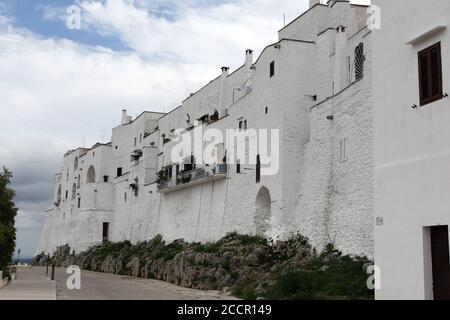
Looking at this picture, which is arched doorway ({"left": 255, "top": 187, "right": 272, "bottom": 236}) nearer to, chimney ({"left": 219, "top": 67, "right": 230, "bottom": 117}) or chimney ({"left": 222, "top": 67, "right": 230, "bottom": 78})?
chimney ({"left": 219, "top": 67, "right": 230, "bottom": 117})

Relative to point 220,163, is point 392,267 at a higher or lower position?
lower

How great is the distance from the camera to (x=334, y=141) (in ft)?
76.5

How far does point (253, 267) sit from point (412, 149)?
52.1 feet

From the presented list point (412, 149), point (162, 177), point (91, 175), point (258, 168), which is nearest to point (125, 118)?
point (91, 175)

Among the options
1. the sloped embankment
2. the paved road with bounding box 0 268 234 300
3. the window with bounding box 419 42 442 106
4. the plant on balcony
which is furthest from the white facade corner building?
the paved road with bounding box 0 268 234 300

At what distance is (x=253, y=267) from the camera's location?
2573 centimetres

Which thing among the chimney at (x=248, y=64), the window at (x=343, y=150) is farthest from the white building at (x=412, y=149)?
the chimney at (x=248, y=64)

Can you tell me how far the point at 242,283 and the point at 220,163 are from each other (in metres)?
10.4

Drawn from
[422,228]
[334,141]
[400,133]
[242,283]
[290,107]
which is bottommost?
[242,283]

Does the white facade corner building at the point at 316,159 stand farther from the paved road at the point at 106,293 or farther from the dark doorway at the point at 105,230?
the paved road at the point at 106,293

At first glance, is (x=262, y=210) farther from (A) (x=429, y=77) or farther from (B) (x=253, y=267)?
(A) (x=429, y=77)

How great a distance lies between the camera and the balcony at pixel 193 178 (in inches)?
1323

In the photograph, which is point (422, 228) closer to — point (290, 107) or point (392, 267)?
point (392, 267)
